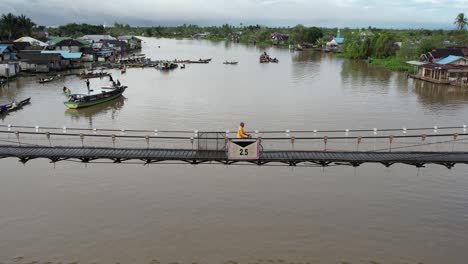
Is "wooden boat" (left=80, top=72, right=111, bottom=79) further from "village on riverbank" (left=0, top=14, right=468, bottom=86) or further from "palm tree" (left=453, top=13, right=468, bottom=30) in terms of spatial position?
"palm tree" (left=453, top=13, right=468, bottom=30)

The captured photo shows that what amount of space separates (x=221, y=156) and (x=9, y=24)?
9259 centimetres

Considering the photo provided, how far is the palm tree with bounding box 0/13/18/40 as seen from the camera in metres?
89.1

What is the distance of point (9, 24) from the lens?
293 ft

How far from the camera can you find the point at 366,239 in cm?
1512

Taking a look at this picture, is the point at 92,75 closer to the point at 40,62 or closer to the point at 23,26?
the point at 40,62

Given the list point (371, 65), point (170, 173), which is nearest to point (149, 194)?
point (170, 173)

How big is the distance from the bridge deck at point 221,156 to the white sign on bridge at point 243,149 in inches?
13.8

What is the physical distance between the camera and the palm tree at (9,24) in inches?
3506

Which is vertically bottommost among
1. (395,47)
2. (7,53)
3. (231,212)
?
(231,212)

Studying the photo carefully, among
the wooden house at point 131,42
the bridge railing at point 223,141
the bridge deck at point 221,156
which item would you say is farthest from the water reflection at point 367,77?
the wooden house at point 131,42

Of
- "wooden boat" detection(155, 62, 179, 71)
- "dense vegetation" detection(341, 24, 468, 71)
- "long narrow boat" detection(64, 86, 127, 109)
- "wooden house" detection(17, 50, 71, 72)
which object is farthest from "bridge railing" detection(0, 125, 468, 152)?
"dense vegetation" detection(341, 24, 468, 71)

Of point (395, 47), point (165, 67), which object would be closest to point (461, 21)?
point (395, 47)

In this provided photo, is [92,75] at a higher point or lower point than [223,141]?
lower

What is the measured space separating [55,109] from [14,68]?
23908mm
